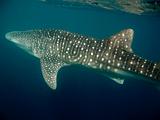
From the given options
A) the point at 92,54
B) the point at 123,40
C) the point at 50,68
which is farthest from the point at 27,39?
the point at 123,40

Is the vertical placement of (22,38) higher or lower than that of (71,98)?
higher

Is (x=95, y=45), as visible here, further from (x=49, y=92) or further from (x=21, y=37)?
Answer: (x=49, y=92)

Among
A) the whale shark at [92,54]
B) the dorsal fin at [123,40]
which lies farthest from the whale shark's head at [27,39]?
the dorsal fin at [123,40]

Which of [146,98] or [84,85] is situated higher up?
[84,85]

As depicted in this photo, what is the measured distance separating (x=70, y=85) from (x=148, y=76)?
11.6 m

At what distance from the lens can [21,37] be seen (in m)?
11.3

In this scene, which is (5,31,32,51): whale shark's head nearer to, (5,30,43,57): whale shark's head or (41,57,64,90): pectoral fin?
(5,30,43,57): whale shark's head

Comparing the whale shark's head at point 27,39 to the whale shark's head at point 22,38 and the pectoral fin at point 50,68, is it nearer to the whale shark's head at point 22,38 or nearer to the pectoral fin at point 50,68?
the whale shark's head at point 22,38

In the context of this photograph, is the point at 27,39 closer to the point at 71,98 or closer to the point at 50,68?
the point at 50,68

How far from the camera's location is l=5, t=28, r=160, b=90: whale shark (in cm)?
843

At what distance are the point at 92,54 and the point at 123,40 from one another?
4.00 ft

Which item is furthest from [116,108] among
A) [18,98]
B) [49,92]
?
[18,98]

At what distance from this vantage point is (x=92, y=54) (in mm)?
9250

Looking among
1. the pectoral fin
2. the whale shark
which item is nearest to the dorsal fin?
the whale shark
